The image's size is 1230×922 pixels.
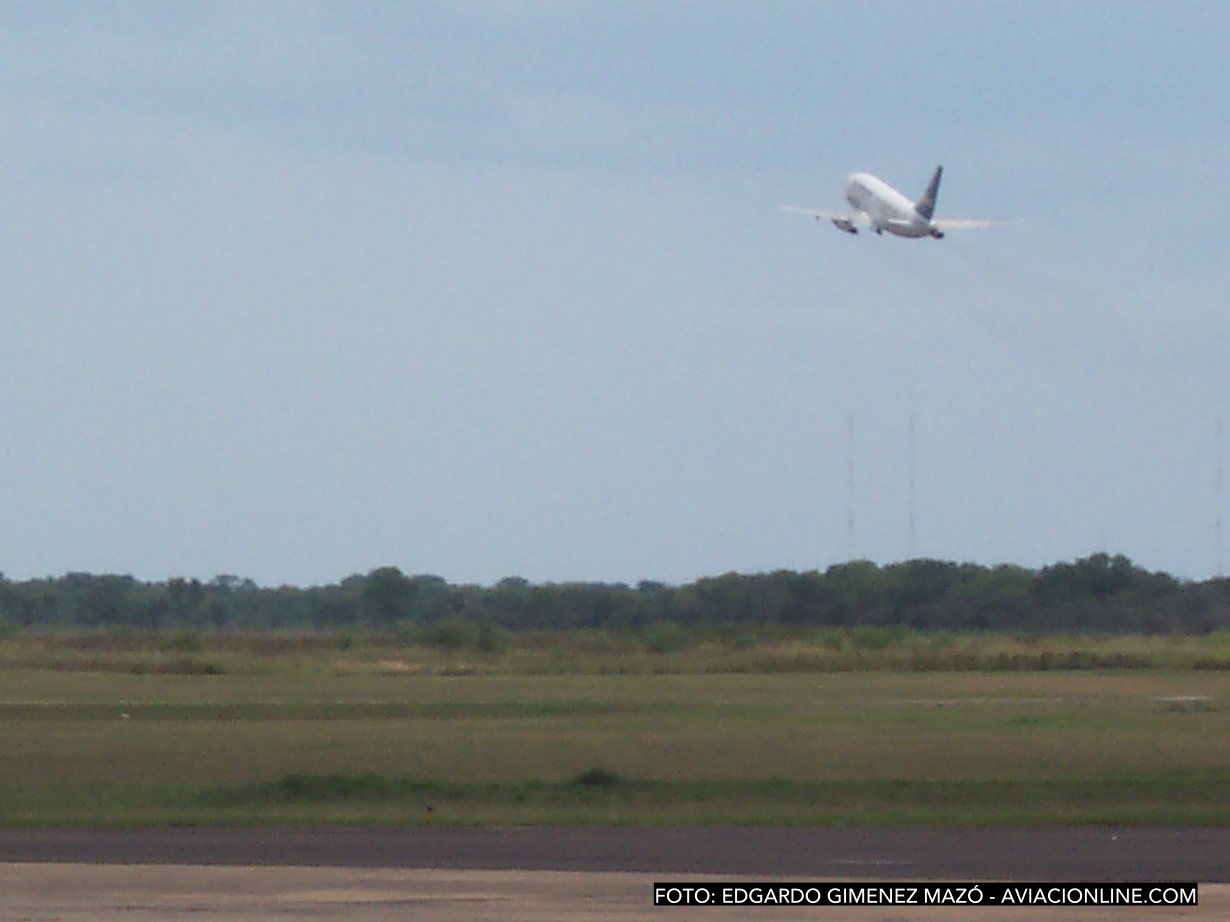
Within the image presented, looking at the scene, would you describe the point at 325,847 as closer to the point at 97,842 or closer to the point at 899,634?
the point at 97,842

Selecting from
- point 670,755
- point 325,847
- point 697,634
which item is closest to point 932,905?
point 325,847

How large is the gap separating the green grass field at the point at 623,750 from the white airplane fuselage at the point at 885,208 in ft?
49.7

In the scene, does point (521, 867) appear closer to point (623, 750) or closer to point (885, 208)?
point (623, 750)

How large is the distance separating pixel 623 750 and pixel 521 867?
2312cm

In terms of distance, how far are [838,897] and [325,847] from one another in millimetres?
9255

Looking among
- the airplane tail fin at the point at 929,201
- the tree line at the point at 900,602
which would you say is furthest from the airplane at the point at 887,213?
the tree line at the point at 900,602

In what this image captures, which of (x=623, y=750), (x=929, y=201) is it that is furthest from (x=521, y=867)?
(x=929, y=201)

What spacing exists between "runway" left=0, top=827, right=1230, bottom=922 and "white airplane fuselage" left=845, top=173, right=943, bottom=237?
41586 mm

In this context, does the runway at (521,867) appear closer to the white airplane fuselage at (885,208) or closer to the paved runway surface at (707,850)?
the paved runway surface at (707,850)

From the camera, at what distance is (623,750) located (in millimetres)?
50531

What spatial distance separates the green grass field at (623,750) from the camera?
37.2m

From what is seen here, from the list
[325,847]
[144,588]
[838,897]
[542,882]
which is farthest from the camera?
[144,588]

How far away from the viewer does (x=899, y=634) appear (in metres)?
118

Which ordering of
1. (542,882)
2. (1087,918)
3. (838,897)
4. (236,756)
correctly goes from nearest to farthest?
(1087,918)
(838,897)
(542,882)
(236,756)
